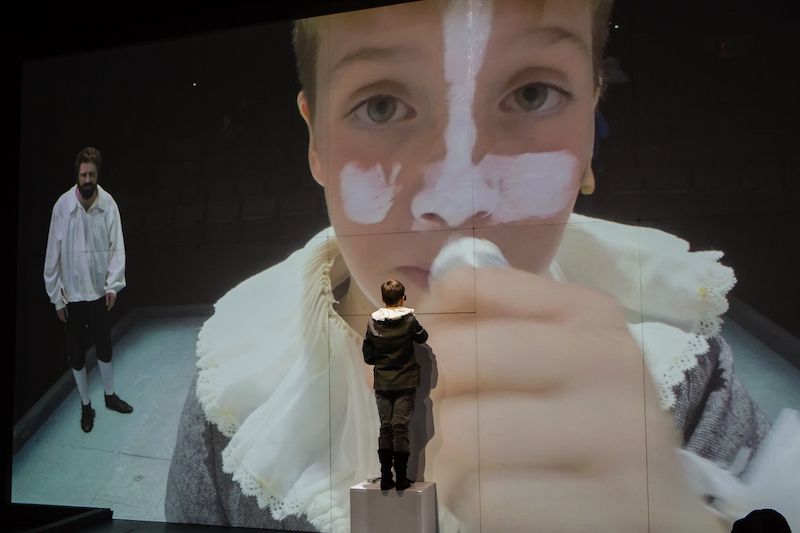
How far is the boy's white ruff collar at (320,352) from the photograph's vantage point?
145 inches

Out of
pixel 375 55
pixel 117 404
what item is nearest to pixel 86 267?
pixel 117 404

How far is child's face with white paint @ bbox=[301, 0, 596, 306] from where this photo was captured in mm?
3945

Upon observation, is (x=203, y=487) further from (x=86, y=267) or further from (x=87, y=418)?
(x=86, y=267)

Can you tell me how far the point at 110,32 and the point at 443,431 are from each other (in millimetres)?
3822

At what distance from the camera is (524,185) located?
13.1 feet

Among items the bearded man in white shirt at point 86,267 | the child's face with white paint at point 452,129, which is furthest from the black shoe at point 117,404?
the child's face with white paint at point 452,129

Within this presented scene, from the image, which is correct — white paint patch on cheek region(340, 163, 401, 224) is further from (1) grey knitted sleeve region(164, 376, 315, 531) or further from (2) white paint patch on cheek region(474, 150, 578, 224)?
(1) grey knitted sleeve region(164, 376, 315, 531)

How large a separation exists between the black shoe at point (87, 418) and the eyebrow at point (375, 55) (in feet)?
9.38

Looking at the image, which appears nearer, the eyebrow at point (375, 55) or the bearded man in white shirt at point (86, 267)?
the eyebrow at point (375, 55)

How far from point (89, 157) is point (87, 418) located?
1880 millimetres

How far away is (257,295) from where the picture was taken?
456 centimetres

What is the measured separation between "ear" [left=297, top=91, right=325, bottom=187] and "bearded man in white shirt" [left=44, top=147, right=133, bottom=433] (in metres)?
1.60

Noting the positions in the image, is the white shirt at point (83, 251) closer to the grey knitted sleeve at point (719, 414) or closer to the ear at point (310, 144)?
the ear at point (310, 144)

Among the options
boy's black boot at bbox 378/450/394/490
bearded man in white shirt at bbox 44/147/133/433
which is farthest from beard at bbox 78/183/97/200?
boy's black boot at bbox 378/450/394/490
